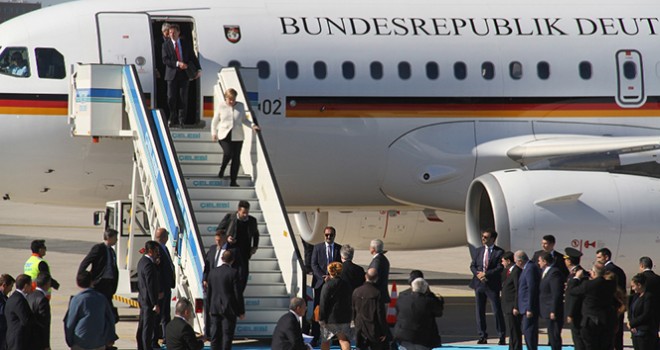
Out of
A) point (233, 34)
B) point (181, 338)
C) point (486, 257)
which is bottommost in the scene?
point (181, 338)

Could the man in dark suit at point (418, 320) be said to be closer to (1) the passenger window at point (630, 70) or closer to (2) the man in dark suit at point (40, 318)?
(2) the man in dark suit at point (40, 318)

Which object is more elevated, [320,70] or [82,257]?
[320,70]

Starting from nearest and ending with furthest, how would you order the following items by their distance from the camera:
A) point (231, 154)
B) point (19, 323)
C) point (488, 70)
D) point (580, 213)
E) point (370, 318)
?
point (19, 323), point (370, 318), point (231, 154), point (580, 213), point (488, 70)

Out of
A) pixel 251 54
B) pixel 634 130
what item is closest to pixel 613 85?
pixel 634 130

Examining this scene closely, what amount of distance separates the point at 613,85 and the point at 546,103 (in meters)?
1.11

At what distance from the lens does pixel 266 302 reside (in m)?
16.1

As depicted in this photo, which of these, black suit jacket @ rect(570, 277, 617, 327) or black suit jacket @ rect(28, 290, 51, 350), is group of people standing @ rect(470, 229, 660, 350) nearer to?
black suit jacket @ rect(570, 277, 617, 327)

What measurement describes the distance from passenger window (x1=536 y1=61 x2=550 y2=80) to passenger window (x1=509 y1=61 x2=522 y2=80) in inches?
10.8

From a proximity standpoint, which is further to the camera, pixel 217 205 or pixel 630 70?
pixel 630 70

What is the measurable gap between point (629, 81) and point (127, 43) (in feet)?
24.6

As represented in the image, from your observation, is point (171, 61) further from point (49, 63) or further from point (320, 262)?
point (320, 262)

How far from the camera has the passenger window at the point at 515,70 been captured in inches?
784

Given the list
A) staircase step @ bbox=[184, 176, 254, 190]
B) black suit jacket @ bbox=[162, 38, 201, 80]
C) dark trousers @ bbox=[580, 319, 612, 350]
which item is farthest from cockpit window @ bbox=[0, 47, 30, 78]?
dark trousers @ bbox=[580, 319, 612, 350]

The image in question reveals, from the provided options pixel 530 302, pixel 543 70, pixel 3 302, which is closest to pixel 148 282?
pixel 3 302
